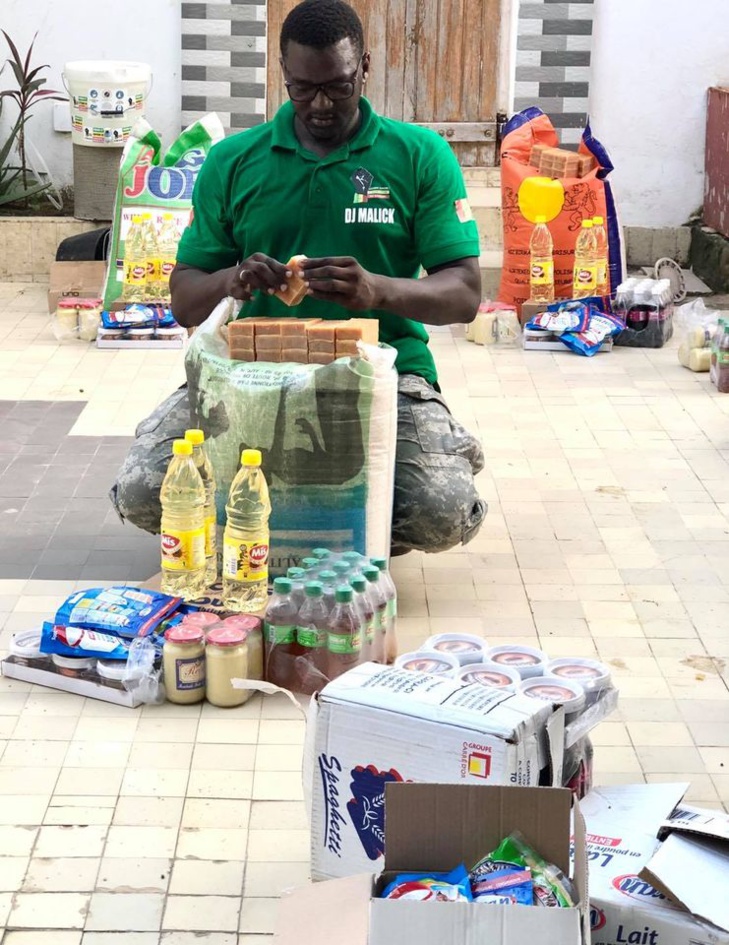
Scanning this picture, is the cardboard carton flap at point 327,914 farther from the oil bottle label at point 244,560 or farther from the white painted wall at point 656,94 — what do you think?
the white painted wall at point 656,94

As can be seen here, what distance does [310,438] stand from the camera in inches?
144

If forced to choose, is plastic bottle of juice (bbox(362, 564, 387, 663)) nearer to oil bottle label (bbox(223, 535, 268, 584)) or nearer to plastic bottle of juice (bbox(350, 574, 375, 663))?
plastic bottle of juice (bbox(350, 574, 375, 663))

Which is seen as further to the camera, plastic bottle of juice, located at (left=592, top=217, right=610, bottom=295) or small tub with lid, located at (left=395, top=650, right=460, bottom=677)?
plastic bottle of juice, located at (left=592, top=217, right=610, bottom=295)

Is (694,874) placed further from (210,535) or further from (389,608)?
(210,535)

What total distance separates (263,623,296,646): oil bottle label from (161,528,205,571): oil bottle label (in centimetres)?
32

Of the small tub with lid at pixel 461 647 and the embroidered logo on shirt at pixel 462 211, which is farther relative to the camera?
the embroidered logo on shirt at pixel 462 211

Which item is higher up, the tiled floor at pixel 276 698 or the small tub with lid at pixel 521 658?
the small tub with lid at pixel 521 658

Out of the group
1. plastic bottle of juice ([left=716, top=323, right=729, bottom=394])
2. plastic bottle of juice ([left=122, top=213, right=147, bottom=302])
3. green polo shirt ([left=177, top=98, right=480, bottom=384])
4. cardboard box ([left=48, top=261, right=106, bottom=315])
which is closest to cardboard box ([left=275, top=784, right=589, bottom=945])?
green polo shirt ([left=177, top=98, right=480, bottom=384])

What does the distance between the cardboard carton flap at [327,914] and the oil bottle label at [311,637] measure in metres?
1.17

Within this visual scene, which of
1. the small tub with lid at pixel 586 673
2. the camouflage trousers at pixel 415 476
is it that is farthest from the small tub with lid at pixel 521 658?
the camouflage trousers at pixel 415 476

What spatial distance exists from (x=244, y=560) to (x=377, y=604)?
1.16 feet

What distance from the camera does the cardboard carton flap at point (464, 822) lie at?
219 centimetres

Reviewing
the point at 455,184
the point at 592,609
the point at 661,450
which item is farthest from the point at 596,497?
the point at 455,184

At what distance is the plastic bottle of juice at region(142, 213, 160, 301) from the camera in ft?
23.5
